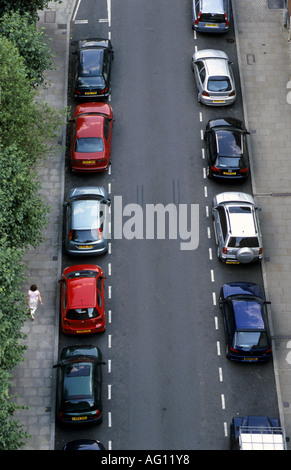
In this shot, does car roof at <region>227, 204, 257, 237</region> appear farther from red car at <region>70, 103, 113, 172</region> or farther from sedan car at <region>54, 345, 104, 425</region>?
sedan car at <region>54, 345, 104, 425</region>

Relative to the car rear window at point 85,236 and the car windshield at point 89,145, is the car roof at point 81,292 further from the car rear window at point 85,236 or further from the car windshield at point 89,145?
the car windshield at point 89,145

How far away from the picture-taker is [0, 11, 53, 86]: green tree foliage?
4678cm

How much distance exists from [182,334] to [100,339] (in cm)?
372

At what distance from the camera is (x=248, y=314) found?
4181cm

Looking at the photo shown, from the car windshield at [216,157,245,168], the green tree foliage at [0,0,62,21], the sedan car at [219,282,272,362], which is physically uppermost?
the green tree foliage at [0,0,62,21]

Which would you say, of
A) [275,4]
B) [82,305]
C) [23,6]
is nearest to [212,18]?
[275,4]

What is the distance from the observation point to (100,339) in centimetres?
4300

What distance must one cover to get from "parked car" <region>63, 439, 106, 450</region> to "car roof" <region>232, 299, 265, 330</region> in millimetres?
8133

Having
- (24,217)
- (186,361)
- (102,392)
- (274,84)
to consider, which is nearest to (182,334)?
(186,361)

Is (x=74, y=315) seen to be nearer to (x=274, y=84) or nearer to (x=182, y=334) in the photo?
(x=182, y=334)

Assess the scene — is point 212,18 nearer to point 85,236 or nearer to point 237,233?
point 237,233

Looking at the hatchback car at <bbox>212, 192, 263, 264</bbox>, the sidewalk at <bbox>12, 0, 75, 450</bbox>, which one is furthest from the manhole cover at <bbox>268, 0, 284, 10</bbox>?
the hatchback car at <bbox>212, 192, 263, 264</bbox>

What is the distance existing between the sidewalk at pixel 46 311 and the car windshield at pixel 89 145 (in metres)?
0.89

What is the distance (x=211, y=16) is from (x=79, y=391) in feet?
82.4
